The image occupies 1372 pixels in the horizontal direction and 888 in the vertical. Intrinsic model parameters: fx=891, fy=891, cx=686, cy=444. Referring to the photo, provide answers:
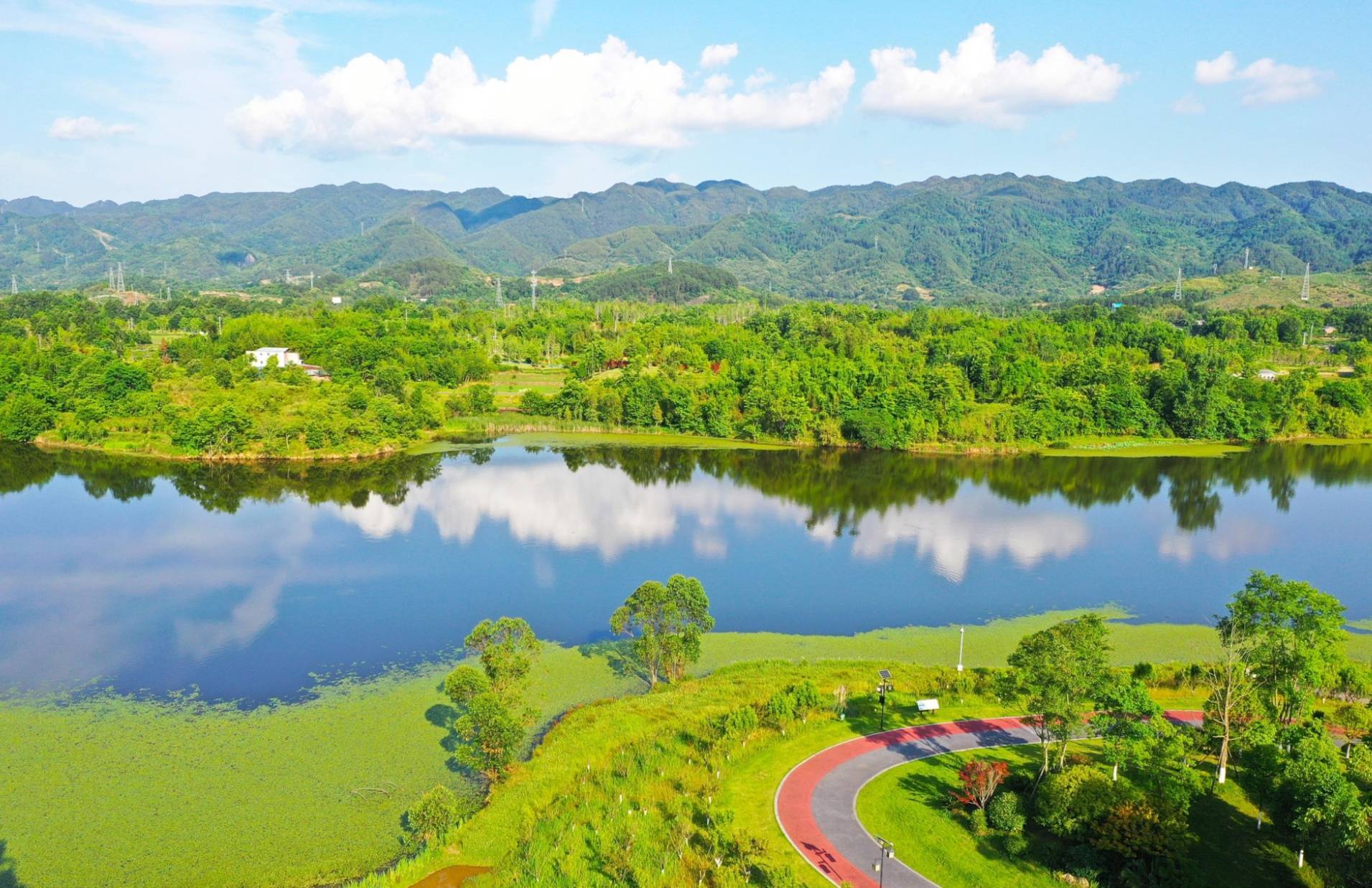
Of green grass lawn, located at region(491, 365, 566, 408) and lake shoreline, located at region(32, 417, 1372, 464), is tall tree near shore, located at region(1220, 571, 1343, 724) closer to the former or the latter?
lake shoreline, located at region(32, 417, 1372, 464)

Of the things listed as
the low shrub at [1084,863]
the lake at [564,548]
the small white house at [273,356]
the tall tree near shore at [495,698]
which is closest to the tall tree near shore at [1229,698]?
the low shrub at [1084,863]

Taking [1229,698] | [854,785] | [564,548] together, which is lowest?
[854,785]

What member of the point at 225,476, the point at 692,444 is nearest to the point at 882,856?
the point at 225,476

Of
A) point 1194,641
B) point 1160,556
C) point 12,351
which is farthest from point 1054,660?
point 12,351

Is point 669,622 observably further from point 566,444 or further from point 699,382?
point 699,382

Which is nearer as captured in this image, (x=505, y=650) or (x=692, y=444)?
(x=505, y=650)

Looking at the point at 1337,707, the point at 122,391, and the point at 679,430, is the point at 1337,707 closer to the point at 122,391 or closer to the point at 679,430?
the point at 679,430

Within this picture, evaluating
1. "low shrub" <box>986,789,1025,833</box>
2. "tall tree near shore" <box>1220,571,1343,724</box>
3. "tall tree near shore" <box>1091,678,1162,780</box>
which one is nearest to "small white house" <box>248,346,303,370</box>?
"tall tree near shore" <box>1091,678,1162,780</box>
